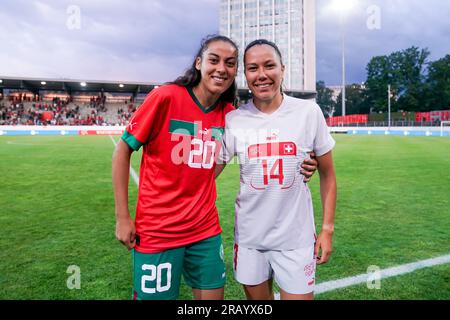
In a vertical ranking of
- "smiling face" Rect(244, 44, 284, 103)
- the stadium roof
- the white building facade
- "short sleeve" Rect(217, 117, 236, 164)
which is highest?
the white building facade

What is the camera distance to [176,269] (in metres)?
2.12

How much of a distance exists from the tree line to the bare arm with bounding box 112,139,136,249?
70.5m

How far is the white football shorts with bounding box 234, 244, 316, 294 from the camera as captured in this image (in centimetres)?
200

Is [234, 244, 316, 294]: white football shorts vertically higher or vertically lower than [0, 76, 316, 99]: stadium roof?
Answer: lower

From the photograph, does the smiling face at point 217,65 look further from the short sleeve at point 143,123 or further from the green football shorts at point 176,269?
the green football shorts at point 176,269

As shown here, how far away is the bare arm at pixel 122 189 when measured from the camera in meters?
2.05

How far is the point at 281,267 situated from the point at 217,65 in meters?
1.28

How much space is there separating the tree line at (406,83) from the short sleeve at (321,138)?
6982cm

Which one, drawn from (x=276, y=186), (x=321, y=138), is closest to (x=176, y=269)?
(x=276, y=186)

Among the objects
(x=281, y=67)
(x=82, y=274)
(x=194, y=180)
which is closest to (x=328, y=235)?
(x=194, y=180)

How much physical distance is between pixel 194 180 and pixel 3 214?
17.1 feet

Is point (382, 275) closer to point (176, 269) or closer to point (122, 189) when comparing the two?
point (176, 269)

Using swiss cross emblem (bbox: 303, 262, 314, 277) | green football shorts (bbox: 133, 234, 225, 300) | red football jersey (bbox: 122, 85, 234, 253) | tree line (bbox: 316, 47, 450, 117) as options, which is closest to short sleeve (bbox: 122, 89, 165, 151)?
red football jersey (bbox: 122, 85, 234, 253)

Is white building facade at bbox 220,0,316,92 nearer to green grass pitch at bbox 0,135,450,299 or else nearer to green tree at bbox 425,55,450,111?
green tree at bbox 425,55,450,111
